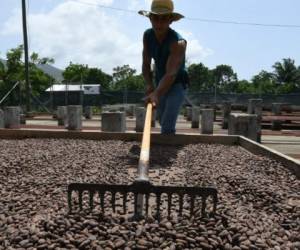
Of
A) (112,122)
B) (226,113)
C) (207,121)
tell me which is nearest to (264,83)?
(226,113)

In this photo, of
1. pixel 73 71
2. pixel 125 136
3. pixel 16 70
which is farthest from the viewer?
pixel 73 71

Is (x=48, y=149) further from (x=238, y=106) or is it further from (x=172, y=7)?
(x=238, y=106)

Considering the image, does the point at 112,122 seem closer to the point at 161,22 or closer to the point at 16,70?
the point at 161,22

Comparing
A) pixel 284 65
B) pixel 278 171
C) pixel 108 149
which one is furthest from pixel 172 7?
pixel 284 65

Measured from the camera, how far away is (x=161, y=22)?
563 centimetres

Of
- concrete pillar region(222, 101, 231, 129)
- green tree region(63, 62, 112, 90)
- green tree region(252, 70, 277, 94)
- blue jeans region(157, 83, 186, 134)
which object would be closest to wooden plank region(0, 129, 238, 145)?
blue jeans region(157, 83, 186, 134)

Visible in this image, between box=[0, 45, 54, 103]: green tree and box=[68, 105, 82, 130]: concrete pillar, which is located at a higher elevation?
box=[0, 45, 54, 103]: green tree

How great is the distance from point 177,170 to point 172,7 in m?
2.14

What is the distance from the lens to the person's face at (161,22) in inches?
221

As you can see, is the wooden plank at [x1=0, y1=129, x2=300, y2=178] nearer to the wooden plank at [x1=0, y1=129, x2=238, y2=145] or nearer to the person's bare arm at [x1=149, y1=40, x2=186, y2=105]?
the wooden plank at [x1=0, y1=129, x2=238, y2=145]

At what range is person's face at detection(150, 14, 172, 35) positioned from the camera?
221 inches

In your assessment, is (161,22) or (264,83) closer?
(161,22)

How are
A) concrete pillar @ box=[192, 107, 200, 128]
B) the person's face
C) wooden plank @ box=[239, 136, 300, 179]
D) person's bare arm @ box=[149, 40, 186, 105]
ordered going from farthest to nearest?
concrete pillar @ box=[192, 107, 200, 128] < the person's face < person's bare arm @ box=[149, 40, 186, 105] < wooden plank @ box=[239, 136, 300, 179]

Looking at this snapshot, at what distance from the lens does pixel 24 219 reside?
2830 mm
